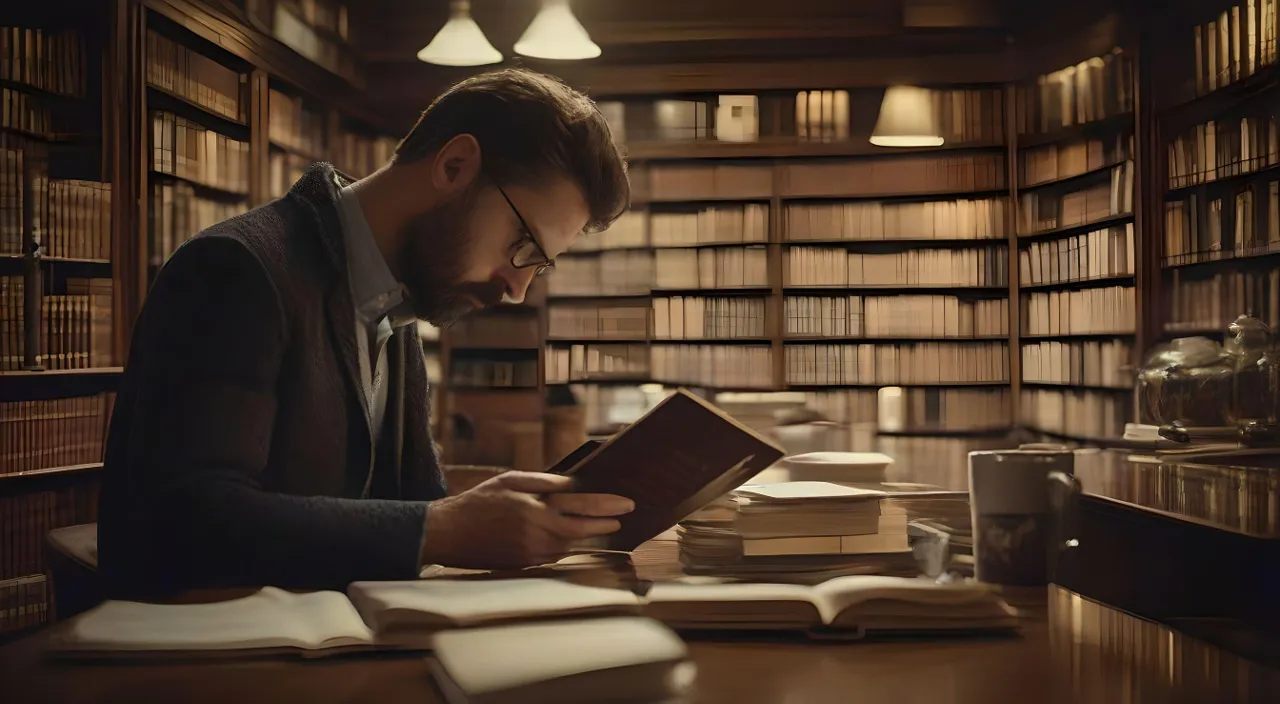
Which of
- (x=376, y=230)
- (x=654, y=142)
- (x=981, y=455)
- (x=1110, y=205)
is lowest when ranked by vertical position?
(x=981, y=455)

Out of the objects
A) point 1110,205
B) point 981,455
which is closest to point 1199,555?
point 981,455

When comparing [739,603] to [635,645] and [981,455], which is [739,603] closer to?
[635,645]

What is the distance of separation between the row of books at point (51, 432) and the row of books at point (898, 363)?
126 inches

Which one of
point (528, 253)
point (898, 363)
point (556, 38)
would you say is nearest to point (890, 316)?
point (898, 363)

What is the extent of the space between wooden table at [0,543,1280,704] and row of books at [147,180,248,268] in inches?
120

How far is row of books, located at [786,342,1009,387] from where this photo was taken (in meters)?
5.17

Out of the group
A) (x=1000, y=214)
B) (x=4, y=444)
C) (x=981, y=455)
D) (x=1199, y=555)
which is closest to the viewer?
(x=981, y=455)

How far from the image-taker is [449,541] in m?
0.99

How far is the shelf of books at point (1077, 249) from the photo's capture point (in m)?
4.54

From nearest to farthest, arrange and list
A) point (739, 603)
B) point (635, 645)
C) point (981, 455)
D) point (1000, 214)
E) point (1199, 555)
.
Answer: point (635, 645) → point (739, 603) → point (981, 455) → point (1199, 555) → point (1000, 214)

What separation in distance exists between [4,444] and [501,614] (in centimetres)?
269

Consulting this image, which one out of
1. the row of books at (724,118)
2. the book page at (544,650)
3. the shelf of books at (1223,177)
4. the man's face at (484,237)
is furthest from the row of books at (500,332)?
the book page at (544,650)

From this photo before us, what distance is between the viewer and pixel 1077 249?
481 centimetres

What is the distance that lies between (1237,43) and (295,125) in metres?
3.78
